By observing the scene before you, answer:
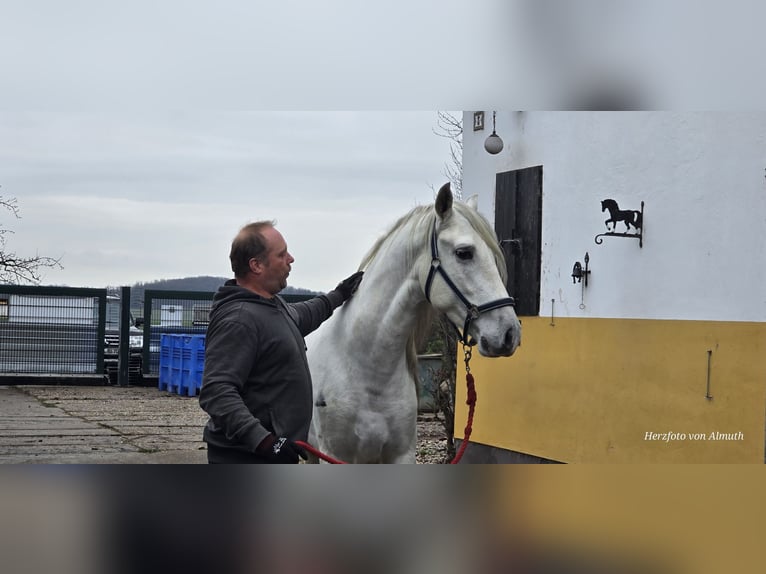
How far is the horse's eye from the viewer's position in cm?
302

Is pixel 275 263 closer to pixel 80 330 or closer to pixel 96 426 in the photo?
pixel 96 426

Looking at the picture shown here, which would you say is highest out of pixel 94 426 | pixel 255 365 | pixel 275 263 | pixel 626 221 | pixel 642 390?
pixel 626 221

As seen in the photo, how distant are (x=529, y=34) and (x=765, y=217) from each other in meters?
1.60

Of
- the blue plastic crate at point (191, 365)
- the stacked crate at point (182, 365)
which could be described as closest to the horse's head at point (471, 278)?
the blue plastic crate at point (191, 365)

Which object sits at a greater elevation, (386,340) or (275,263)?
(275,263)

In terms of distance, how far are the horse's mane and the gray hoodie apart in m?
0.82

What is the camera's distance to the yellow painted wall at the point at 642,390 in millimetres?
2938

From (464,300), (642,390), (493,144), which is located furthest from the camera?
(642,390)

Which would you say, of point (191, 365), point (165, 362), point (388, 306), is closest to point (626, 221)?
point (388, 306)

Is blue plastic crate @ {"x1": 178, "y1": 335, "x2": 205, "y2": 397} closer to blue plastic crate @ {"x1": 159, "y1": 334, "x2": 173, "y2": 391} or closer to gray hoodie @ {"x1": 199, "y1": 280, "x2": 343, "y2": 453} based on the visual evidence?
blue plastic crate @ {"x1": 159, "y1": 334, "x2": 173, "y2": 391}

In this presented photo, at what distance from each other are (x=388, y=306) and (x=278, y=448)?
48.8 inches

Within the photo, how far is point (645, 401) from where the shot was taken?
10.4 ft

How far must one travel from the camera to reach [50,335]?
5.30 meters

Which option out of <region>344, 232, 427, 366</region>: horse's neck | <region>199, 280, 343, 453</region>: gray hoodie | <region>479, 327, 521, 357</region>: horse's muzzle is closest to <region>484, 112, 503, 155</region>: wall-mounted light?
<region>344, 232, 427, 366</region>: horse's neck
